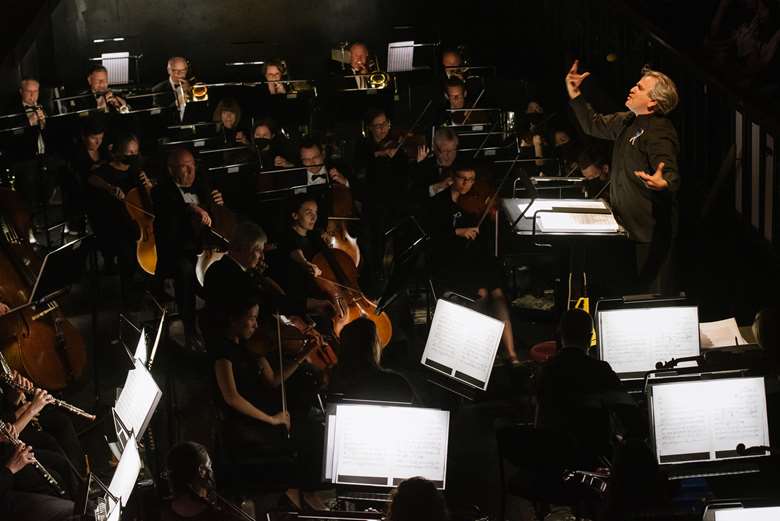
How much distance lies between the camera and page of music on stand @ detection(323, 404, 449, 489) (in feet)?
15.6

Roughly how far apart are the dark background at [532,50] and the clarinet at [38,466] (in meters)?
4.05

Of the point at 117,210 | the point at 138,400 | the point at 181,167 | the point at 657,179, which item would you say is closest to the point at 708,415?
the point at 657,179

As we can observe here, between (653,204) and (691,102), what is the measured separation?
1.78 metres

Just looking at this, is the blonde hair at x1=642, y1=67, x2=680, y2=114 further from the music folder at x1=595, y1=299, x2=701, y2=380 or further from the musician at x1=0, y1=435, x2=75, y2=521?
the musician at x1=0, y1=435, x2=75, y2=521

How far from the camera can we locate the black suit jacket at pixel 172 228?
714cm

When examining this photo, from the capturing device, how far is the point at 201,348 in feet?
24.1

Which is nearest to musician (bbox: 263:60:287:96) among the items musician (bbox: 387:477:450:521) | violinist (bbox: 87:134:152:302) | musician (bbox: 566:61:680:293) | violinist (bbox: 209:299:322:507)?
violinist (bbox: 87:134:152:302)

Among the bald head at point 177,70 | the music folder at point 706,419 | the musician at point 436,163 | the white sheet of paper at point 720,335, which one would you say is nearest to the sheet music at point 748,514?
the music folder at point 706,419

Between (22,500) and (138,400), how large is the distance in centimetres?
69

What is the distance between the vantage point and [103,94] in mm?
9695

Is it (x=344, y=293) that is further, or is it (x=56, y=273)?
(x=344, y=293)

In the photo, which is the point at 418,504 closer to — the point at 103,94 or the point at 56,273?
the point at 56,273

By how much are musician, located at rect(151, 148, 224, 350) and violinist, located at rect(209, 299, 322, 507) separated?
5.69ft

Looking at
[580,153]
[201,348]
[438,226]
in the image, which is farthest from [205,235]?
[580,153]
